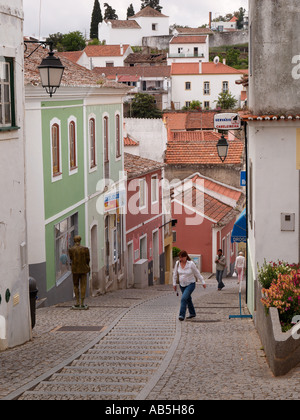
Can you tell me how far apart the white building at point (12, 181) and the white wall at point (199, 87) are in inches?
3913

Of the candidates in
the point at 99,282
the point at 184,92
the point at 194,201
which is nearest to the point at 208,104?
the point at 184,92

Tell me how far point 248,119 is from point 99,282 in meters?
12.5

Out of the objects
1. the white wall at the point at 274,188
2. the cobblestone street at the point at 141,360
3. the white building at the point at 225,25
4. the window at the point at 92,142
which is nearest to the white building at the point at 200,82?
the white building at the point at 225,25

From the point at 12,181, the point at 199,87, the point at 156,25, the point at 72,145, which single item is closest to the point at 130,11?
the point at 156,25

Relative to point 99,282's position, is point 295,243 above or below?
above

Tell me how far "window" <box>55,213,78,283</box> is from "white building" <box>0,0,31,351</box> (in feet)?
26.4

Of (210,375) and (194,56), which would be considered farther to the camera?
(194,56)

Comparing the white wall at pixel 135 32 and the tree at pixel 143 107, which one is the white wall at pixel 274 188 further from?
the white wall at pixel 135 32

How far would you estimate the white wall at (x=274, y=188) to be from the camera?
13945 mm

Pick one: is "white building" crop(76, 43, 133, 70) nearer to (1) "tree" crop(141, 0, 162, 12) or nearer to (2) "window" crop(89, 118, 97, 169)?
(1) "tree" crop(141, 0, 162, 12)

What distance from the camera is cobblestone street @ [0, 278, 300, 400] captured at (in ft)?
27.1

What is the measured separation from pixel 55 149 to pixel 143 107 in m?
74.8

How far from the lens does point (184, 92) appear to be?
111125 millimetres

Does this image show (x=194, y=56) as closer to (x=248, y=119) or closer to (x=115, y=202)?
(x=115, y=202)
